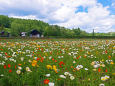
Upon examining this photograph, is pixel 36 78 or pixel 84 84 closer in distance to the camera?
pixel 84 84

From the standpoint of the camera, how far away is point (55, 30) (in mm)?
58500

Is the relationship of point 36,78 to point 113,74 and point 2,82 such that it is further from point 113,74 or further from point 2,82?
point 113,74

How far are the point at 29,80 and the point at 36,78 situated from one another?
153 millimetres

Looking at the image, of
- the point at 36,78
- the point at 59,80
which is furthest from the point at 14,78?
the point at 59,80

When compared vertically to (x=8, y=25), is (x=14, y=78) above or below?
below

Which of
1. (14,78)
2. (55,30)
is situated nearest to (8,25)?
(55,30)

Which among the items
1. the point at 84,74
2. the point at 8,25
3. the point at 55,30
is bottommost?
the point at 84,74

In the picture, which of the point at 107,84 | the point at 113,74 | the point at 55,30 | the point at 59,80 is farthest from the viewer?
the point at 55,30

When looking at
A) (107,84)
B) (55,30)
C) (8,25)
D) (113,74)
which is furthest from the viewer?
(8,25)

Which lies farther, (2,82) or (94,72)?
(94,72)

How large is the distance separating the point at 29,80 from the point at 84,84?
101cm

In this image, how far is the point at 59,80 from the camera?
2.02 meters

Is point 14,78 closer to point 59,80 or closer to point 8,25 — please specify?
point 59,80

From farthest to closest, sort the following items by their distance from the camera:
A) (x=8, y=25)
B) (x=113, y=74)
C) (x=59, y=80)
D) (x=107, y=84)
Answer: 1. (x=8, y=25)
2. (x=113, y=74)
3. (x=59, y=80)
4. (x=107, y=84)
